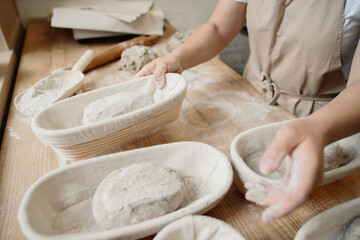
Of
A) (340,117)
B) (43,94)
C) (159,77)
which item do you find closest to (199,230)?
(340,117)

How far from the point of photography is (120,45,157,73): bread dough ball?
1226mm

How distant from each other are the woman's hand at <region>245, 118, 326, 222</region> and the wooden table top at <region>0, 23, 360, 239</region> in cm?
15

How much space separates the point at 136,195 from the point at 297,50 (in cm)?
70

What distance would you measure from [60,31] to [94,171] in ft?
4.77

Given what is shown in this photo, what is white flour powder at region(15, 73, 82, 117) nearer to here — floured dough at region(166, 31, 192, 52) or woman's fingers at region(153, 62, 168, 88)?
woman's fingers at region(153, 62, 168, 88)

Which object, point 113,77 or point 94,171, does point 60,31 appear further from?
point 94,171

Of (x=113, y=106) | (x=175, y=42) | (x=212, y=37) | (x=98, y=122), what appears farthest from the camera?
(x=175, y=42)

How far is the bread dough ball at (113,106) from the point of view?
0.75 meters

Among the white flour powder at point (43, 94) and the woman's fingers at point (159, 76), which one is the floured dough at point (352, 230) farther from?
the white flour powder at point (43, 94)

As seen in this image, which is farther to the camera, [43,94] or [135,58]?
[135,58]

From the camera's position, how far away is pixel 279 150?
45 centimetres

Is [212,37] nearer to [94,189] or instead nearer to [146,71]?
[146,71]

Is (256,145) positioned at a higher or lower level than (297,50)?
lower

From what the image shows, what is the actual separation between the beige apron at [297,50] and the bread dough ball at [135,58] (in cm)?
51
